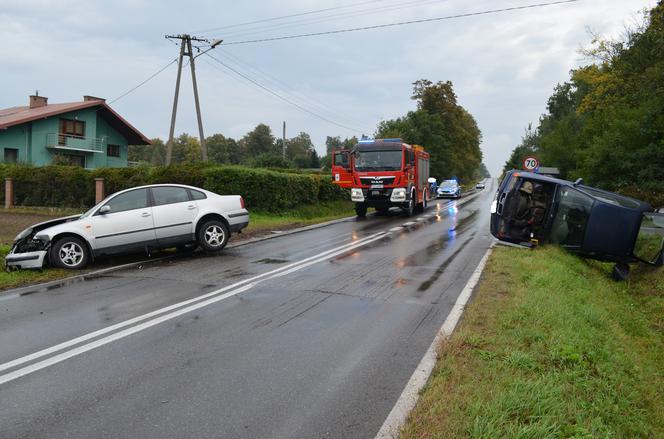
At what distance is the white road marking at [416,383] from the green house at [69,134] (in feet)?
105

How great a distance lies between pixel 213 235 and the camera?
10.9 meters

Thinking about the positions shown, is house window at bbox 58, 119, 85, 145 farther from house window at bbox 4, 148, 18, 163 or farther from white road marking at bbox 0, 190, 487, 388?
white road marking at bbox 0, 190, 487, 388

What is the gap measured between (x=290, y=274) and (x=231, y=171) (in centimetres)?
1039

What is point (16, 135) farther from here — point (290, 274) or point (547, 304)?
point (547, 304)

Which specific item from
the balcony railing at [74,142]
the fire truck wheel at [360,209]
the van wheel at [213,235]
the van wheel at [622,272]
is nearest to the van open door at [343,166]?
the fire truck wheel at [360,209]

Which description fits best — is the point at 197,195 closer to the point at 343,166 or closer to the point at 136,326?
the point at 136,326

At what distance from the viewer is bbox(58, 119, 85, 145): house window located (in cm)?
3838

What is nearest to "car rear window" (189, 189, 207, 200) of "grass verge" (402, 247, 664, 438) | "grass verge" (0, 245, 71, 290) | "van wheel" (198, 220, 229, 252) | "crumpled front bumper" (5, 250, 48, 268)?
"van wheel" (198, 220, 229, 252)

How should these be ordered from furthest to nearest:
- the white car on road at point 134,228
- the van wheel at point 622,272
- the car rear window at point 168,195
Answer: the van wheel at point 622,272, the car rear window at point 168,195, the white car on road at point 134,228

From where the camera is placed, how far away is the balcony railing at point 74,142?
3780cm

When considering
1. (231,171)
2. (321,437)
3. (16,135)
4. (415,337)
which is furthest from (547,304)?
(16,135)

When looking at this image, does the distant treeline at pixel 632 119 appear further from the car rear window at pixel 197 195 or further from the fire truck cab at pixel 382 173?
the car rear window at pixel 197 195

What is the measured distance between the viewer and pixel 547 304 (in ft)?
20.3

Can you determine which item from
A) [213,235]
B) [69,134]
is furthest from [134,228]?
[69,134]
